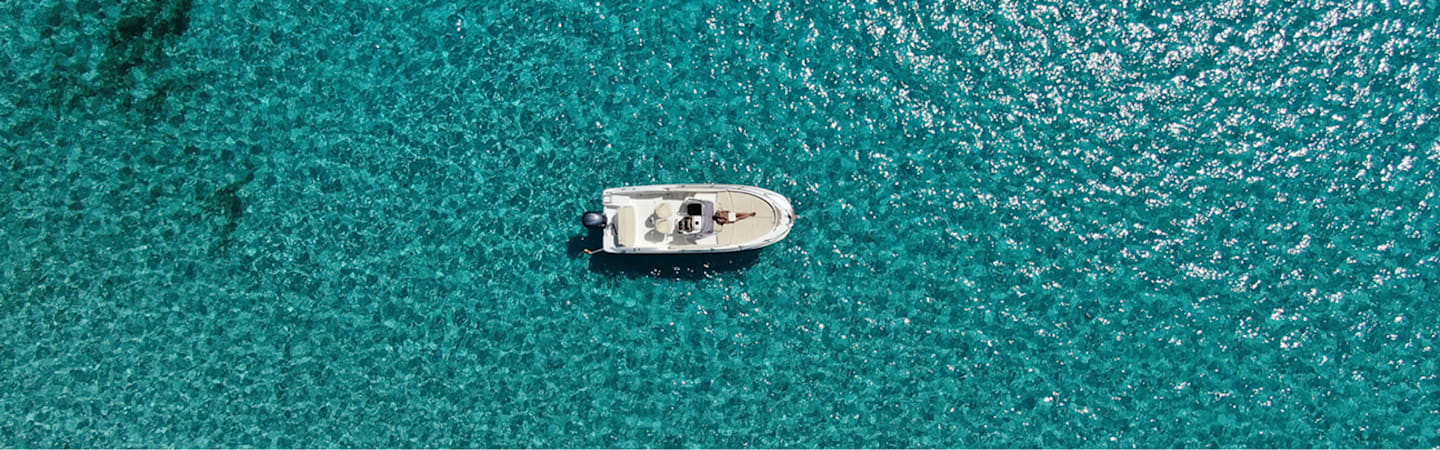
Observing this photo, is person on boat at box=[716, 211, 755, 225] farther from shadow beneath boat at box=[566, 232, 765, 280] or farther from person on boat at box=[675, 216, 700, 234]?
shadow beneath boat at box=[566, 232, 765, 280]

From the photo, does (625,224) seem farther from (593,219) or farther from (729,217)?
(729,217)

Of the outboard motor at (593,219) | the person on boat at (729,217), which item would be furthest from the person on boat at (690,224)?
the outboard motor at (593,219)

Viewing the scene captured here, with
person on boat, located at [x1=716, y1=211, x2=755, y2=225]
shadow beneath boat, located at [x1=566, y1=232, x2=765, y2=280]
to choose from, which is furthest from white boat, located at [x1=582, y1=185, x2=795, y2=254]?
shadow beneath boat, located at [x1=566, y1=232, x2=765, y2=280]

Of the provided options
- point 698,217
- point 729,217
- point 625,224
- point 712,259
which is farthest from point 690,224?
point 712,259

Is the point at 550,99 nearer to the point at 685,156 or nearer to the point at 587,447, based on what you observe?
the point at 685,156

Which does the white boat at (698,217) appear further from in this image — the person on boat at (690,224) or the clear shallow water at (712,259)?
the clear shallow water at (712,259)
